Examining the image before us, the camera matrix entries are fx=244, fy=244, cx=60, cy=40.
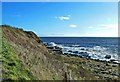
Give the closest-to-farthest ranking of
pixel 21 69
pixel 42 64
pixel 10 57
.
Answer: pixel 21 69, pixel 10 57, pixel 42 64

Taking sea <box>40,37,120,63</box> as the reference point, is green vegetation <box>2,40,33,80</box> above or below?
above

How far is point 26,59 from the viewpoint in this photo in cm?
1388

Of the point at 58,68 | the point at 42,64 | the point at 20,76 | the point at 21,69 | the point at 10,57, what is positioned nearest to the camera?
the point at 20,76

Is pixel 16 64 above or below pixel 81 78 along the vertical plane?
above

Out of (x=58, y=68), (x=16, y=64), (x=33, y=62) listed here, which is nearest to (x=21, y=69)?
(x=16, y=64)

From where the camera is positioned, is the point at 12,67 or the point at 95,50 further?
the point at 95,50

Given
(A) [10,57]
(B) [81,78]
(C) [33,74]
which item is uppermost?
(A) [10,57]

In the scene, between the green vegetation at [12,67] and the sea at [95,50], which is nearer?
the green vegetation at [12,67]

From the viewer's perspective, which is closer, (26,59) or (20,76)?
(20,76)

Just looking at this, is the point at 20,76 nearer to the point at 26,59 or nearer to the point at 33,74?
the point at 33,74

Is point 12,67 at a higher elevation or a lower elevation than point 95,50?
higher

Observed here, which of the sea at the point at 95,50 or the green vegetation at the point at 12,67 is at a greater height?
the green vegetation at the point at 12,67

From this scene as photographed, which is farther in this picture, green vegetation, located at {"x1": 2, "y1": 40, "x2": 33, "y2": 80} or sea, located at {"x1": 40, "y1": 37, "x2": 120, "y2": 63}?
sea, located at {"x1": 40, "y1": 37, "x2": 120, "y2": 63}

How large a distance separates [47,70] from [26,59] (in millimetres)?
1602
